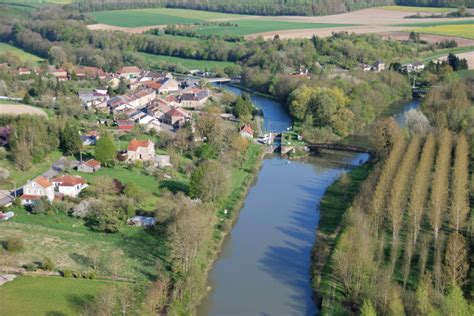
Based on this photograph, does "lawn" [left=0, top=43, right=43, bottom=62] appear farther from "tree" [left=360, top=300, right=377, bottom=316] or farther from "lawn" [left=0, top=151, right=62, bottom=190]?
"tree" [left=360, top=300, right=377, bottom=316]

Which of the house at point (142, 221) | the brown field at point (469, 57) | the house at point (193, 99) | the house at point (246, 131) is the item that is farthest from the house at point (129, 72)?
the house at point (142, 221)

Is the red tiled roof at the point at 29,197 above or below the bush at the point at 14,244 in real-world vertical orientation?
above

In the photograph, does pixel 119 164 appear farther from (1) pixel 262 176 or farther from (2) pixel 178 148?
(1) pixel 262 176

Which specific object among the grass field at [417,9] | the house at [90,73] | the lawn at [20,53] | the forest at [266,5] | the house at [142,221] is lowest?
the house at [142,221]

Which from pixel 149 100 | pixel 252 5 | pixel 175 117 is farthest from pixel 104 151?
pixel 252 5

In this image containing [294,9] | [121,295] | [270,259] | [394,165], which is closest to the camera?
[121,295]

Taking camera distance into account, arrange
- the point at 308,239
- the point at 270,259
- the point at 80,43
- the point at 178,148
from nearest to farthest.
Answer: the point at 270,259, the point at 308,239, the point at 178,148, the point at 80,43

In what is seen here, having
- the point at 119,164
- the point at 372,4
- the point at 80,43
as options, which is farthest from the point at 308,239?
the point at 372,4

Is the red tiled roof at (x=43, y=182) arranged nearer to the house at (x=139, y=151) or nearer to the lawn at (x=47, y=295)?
the house at (x=139, y=151)
